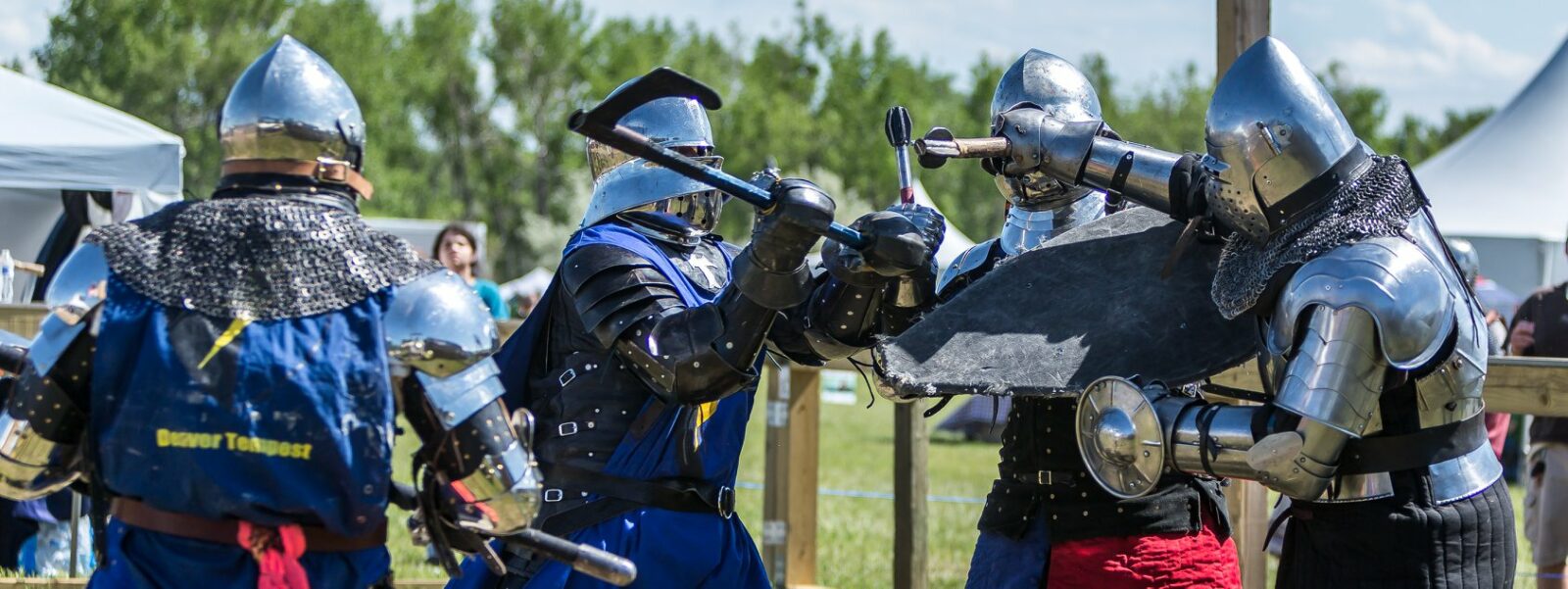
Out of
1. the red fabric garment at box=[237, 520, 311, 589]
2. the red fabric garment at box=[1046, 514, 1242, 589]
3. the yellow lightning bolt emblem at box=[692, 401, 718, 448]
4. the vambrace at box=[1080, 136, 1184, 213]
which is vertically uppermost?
the vambrace at box=[1080, 136, 1184, 213]

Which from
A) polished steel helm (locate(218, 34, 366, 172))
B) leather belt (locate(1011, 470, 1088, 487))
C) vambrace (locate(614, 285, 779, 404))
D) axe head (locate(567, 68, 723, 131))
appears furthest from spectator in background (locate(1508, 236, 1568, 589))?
polished steel helm (locate(218, 34, 366, 172))

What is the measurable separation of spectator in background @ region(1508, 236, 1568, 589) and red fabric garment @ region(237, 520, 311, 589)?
5360 mm

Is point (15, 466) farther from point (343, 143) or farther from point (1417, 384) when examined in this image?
point (1417, 384)

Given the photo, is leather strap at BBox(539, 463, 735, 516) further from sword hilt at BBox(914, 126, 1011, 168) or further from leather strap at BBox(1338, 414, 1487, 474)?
leather strap at BBox(1338, 414, 1487, 474)

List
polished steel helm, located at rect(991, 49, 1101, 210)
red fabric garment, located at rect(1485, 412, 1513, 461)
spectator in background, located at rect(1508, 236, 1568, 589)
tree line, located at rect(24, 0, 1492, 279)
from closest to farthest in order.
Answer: polished steel helm, located at rect(991, 49, 1101, 210), spectator in background, located at rect(1508, 236, 1568, 589), red fabric garment, located at rect(1485, 412, 1513, 461), tree line, located at rect(24, 0, 1492, 279)

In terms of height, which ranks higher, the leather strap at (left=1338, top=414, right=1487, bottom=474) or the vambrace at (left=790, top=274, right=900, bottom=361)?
the vambrace at (left=790, top=274, right=900, bottom=361)

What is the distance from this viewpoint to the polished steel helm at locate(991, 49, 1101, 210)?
395 cm

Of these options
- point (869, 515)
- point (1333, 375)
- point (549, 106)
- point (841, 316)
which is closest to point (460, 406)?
point (841, 316)

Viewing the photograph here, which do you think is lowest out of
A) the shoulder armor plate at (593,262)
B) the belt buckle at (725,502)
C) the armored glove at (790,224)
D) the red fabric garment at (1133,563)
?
the red fabric garment at (1133,563)

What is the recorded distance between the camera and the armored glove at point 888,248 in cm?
338

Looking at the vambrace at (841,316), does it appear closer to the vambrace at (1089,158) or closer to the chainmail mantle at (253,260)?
the vambrace at (1089,158)

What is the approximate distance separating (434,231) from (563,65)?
83.8 ft

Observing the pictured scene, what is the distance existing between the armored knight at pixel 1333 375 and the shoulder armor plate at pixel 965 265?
78cm

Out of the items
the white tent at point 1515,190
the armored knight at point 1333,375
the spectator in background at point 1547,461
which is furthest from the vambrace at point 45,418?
the white tent at point 1515,190
